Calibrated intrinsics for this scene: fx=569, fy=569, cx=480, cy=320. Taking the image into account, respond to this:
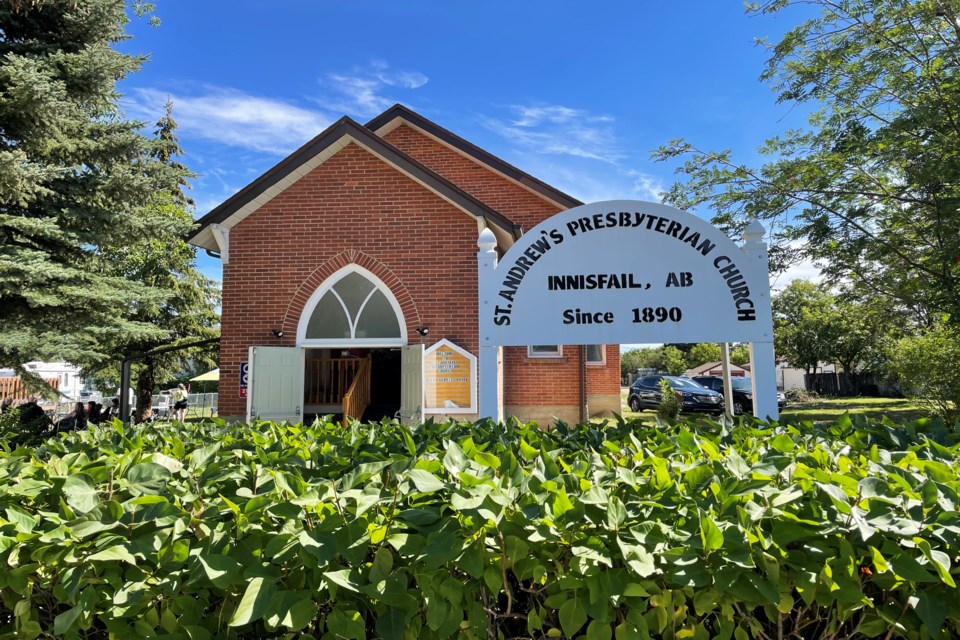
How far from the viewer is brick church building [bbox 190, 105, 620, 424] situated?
10.2 metres

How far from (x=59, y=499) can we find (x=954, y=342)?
17.6 m

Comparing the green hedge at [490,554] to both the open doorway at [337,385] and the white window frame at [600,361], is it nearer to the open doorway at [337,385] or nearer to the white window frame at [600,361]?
the open doorway at [337,385]

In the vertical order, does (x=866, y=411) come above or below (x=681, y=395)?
below

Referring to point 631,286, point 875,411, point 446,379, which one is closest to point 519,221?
point 446,379

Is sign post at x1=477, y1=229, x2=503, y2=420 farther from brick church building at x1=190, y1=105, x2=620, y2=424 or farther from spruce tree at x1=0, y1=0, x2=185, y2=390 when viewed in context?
spruce tree at x1=0, y1=0, x2=185, y2=390

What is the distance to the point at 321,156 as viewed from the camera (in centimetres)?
1062

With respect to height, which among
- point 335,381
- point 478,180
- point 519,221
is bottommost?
point 335,381

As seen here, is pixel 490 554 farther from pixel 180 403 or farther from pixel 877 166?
pixel 180 403

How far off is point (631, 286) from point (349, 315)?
734 cm

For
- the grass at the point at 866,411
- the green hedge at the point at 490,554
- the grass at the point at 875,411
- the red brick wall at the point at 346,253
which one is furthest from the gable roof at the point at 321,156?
the green hedge at the point at 490,554

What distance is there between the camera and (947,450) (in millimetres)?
2283

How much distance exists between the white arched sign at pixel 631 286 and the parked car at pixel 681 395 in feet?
62.3

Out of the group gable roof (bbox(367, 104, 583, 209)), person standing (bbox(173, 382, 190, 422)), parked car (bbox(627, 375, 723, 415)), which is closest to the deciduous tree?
gable roof (bbox(367, 104, 583, 209))

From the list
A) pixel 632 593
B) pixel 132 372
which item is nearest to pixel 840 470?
pixel 632 593
